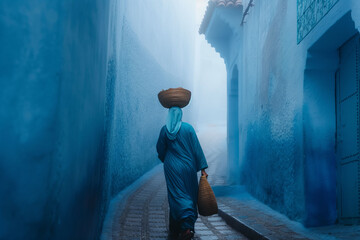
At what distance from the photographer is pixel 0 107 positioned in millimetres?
1633

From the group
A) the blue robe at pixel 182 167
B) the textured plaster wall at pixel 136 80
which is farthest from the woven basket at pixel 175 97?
the textured plaster wall at pixel 136 80

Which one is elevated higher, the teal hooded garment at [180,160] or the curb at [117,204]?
the teal hooded garment at [180,160]

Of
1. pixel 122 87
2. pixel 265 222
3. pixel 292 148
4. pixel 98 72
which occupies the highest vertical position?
pixel 122 87

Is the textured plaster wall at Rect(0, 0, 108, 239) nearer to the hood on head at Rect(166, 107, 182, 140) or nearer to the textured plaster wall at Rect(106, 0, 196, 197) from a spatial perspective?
the hood on head at Rect(166, 107, 182, 140)

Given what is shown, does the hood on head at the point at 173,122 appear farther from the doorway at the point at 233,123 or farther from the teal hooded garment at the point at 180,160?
the doorway at the point at 233,123

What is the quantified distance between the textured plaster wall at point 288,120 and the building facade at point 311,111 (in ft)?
0.03

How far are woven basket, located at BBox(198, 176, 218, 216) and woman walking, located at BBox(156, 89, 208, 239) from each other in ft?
0.34

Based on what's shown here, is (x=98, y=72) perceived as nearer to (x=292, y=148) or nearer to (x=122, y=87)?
(x=292, y=148)

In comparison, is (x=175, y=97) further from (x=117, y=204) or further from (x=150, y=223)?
(x=117, y=204)

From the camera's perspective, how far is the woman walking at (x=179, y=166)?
3.80 metres

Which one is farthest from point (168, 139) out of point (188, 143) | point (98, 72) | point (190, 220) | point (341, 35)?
point (341, 35)

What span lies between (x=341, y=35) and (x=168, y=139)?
6.81 ft

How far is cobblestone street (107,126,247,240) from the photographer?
402 centimetres

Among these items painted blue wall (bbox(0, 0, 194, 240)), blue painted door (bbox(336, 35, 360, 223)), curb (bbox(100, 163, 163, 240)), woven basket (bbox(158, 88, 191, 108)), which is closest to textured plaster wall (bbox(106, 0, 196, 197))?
curb (bbox(100, 163, 163, 240))
